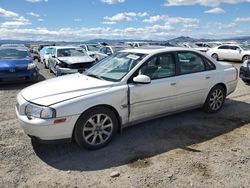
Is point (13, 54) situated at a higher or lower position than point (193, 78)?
higher

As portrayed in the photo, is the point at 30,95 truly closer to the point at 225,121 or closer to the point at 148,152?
the point at 148,152

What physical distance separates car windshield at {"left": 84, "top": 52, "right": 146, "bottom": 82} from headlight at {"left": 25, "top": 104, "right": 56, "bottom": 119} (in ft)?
4.25

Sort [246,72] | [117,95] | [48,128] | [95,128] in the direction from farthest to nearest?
[246,72]
[117,95]
[95,128]
[48,128]

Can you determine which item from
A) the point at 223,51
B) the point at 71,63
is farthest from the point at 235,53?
the point at 71,63

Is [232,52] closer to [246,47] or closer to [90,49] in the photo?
[246,47]

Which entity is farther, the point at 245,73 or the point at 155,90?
the point at 245,73

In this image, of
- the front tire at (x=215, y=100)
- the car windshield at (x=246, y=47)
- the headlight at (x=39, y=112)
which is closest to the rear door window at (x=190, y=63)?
the front tire at (x=215, y=100)

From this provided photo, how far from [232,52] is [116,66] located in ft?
61.5

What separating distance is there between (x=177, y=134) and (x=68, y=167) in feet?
7.21

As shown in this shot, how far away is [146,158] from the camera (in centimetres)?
449

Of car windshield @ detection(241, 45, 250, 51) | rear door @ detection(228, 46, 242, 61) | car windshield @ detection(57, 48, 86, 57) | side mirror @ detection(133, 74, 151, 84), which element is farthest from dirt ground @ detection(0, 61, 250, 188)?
car windshield @ detection(241, 45, 250, 51)

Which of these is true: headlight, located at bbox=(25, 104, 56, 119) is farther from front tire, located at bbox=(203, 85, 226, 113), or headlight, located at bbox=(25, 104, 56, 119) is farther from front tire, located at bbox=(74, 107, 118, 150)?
front tire, located at bbox=(203, 85, 226, 113)

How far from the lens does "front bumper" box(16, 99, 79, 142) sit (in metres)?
4.31

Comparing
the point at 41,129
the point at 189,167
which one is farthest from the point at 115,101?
the point at 189,167
